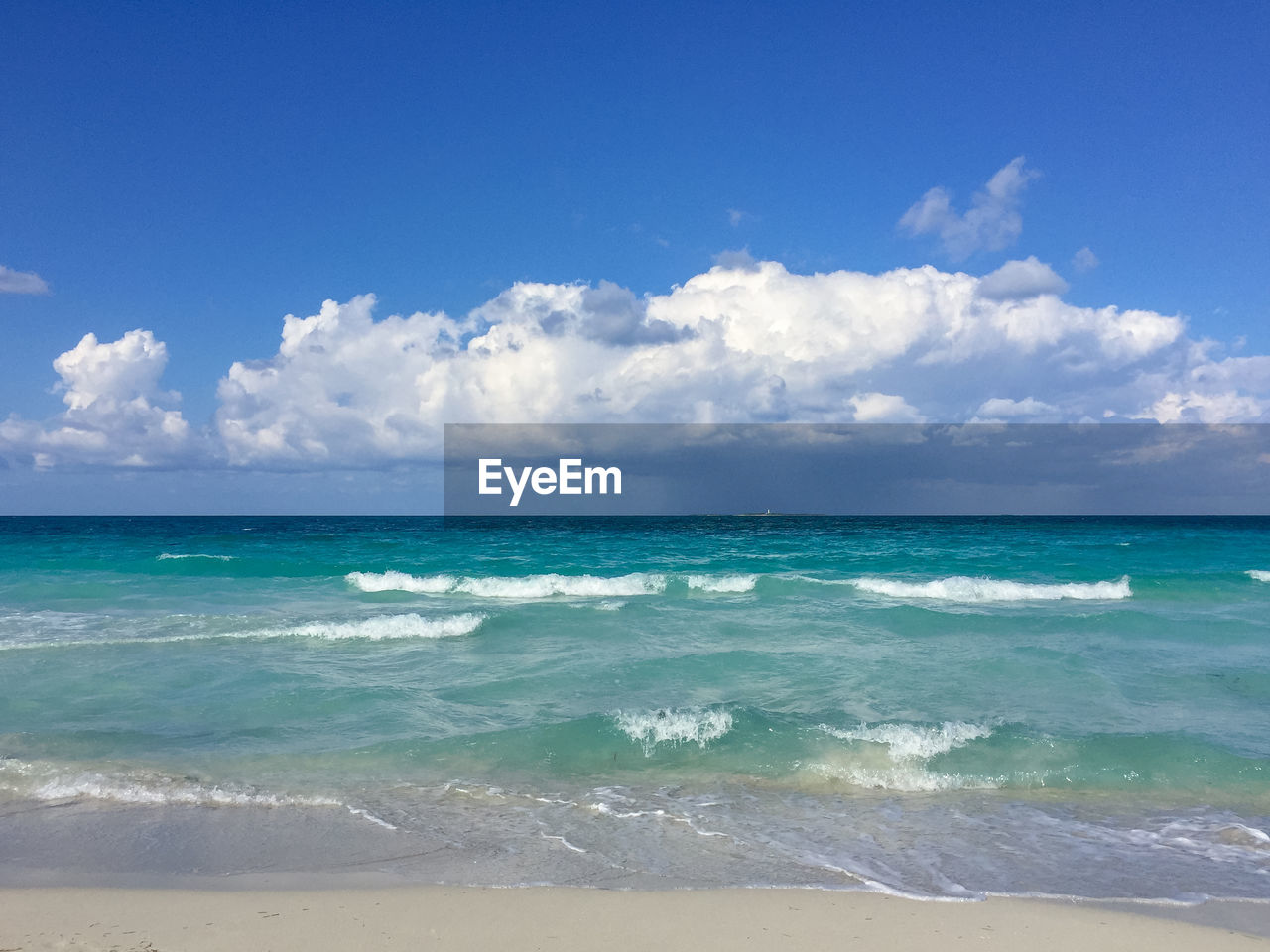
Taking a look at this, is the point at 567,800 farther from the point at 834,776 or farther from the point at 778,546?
the point at 778,546

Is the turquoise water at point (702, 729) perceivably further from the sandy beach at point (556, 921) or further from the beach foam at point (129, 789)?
the sandy beach at point (556, 921)

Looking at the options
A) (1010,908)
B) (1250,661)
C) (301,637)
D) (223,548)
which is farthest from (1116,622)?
(223,548)

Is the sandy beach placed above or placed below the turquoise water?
above

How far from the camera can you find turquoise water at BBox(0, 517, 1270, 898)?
6.54 metres

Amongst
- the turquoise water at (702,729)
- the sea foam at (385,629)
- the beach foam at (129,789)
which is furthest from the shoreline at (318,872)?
the sea foam at (385,629)

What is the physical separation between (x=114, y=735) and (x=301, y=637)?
20.7ft

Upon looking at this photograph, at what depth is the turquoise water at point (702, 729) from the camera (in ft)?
21.5

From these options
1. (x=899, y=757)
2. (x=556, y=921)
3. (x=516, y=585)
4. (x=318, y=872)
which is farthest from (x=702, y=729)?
(x=516, y=585)

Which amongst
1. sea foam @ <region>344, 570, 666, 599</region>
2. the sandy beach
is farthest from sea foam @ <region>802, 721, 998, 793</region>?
sea foam @ <region>344, 570, 666, 599</region>

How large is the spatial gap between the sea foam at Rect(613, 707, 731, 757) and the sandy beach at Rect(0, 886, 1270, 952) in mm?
3619

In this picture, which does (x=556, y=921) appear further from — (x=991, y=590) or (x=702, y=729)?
(x=991, y=590)

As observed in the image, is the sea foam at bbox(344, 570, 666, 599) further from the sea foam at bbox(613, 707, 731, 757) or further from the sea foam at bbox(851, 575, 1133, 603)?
the sea foam at bbox(613, 707, 731, 757)

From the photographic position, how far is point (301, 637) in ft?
51.5

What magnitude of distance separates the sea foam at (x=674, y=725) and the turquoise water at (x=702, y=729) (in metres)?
0.04
